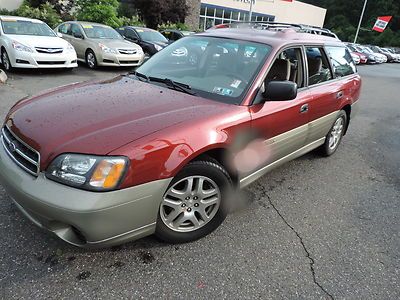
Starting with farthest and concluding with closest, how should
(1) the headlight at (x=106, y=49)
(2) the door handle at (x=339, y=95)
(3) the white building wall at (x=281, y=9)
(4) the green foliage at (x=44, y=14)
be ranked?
(3) the white building wall at (x=281, y=9) → (4) the green foliage at (x=44, y=14) → (1) the headlight at (x=106, y=49) → (2) the door handle at (x=339, y=95)

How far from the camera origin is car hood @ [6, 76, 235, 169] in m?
2.01

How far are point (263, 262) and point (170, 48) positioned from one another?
256 cm

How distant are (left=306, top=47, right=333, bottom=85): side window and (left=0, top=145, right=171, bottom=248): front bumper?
2333 mm

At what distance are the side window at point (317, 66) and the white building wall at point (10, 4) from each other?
23467mm

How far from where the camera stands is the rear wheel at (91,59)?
32.2ft

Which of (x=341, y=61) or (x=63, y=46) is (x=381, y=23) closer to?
(x=63, y=46)

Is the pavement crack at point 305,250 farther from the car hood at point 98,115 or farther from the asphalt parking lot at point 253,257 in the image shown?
the car hood at point 98,115

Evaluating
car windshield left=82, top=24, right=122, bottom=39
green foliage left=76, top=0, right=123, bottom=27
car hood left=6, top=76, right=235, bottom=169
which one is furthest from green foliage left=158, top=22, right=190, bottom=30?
car hood left=6, top=76, right=235, bottom=169

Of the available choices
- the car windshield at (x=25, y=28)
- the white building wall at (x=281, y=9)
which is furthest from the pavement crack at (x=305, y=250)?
the white building wall at (x=281, y=9)

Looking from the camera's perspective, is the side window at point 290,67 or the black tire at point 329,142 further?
the black tire at point 329,142

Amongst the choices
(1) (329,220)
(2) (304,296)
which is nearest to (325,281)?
(2) (304,296)

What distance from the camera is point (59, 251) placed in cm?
230

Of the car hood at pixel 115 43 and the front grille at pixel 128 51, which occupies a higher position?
the car hood at pixel 115 43

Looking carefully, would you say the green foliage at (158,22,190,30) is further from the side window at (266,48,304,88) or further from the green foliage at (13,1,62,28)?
the side window at (266,48,304,88)
